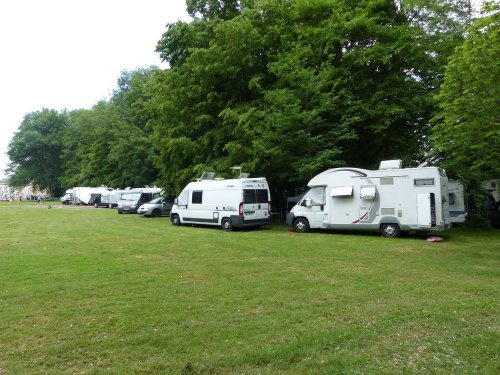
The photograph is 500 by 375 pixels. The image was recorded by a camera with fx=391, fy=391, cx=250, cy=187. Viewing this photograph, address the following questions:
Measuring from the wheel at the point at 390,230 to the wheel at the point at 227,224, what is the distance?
266 inches

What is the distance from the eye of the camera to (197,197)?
800 inches

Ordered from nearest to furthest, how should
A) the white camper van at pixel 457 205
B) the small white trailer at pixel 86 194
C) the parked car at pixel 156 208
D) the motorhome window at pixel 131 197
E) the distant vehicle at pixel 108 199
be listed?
the white camper van at pixel 457 205, the parked car at pixel 156 208, the motorhome window at pixel 131 197, the distant vehicle at pixel 108 199, the small white trailer at pixel 86 194

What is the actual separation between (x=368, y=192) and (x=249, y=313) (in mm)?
11150

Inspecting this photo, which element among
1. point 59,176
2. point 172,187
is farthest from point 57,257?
point 59,176

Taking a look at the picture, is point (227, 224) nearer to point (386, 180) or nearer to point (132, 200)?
point (386, 180)

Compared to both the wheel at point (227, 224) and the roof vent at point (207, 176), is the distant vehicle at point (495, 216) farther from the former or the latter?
the roof vent at point (207, 176)

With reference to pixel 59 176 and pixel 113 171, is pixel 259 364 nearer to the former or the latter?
pixel 113 171

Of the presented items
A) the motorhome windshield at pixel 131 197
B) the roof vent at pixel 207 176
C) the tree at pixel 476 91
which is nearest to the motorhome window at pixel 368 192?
the tree at pixel 476 91

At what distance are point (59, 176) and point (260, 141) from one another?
7083 centimetres

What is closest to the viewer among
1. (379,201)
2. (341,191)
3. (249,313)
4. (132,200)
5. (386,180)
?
(249,313)

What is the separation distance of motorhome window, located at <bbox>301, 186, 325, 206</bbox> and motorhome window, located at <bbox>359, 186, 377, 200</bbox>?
1831 mm

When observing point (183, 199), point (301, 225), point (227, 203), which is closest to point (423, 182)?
point (301, 225)

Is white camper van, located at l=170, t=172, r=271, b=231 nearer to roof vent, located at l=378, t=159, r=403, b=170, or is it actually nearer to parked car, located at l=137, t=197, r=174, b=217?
roof vent, located at l=378, t=159, r=403, b=170

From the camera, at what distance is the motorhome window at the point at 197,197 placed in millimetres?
20119
